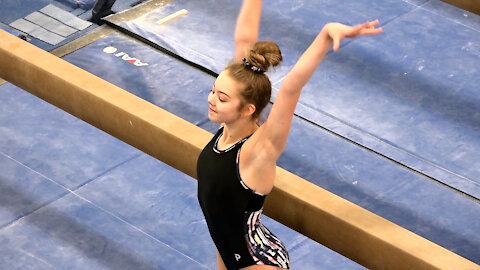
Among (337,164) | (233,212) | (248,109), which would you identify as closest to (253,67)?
(248,109)

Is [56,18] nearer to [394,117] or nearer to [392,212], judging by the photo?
[394,117]

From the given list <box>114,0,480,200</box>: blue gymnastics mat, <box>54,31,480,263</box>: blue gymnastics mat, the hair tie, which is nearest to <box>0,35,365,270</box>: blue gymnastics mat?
<box>54,31,480,263</box>: blue gymnastics mat

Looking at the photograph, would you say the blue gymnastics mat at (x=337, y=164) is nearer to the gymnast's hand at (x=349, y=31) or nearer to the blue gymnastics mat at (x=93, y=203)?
the blue gymnastics mat at (x=93, y=203)

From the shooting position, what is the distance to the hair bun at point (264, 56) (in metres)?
2.22

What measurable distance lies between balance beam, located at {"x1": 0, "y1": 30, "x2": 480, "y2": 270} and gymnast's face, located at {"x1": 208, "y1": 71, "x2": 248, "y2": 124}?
13.3 inches

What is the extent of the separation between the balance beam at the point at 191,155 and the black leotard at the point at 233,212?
0.14m

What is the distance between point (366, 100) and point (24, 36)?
2.03 metres

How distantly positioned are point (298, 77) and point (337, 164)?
1859 mm

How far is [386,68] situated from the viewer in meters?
4.57

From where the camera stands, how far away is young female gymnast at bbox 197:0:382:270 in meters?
2.22

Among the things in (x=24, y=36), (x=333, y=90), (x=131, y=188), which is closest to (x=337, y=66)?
(x=333, y=90)

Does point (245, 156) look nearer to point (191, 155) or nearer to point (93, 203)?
point (191, 155)

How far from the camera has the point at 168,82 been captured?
174 inches

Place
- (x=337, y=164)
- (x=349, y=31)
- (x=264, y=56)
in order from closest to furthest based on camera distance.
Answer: (x=349, y=31) < (x=264, y=56) < (x=337, y=164)
